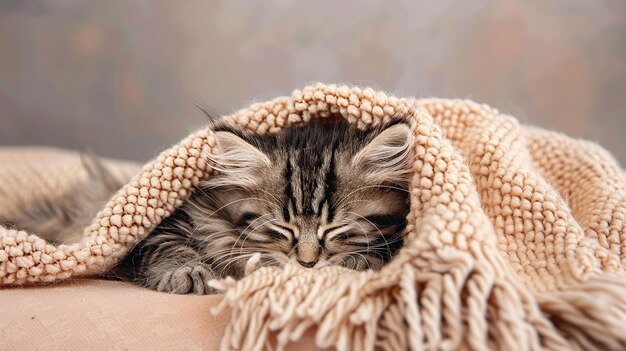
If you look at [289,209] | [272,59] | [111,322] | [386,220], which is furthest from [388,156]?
[272,59]

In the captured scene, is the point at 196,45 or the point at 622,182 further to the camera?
the point at 196,45

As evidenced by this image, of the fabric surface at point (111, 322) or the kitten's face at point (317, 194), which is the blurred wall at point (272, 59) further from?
the fabric surface at point (111, 322)

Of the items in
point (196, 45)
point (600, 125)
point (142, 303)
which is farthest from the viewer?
point (196, 45)

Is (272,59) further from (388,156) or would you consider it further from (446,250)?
(446,250)

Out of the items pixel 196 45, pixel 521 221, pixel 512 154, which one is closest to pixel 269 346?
pixel 521 221

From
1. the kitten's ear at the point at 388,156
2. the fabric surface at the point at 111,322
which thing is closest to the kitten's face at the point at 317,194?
the kitten's ear at the point at 388,156

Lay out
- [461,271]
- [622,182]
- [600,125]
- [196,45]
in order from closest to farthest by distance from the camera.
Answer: [461,271] → [622,182] → [600,125] → [196,45]

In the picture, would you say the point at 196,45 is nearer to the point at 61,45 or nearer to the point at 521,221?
the point at 61,45

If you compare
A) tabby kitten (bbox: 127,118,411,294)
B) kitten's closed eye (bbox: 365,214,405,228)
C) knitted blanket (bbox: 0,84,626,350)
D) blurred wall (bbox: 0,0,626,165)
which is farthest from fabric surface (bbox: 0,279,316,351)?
blurred wall (bbox: 0,0,626,165)

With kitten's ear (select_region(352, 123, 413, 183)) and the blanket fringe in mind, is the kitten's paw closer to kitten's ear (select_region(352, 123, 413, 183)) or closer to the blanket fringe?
the blanket fringe
